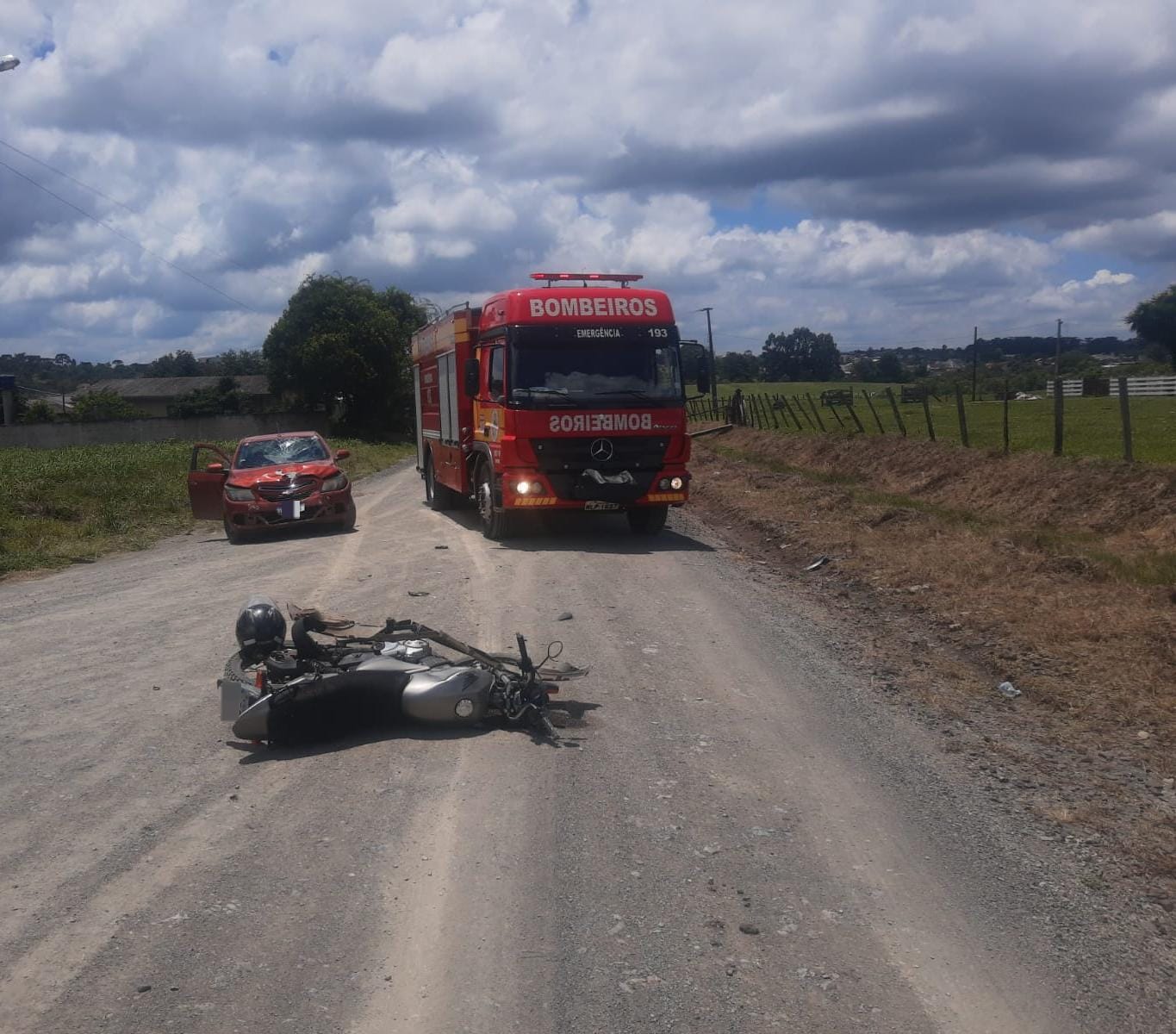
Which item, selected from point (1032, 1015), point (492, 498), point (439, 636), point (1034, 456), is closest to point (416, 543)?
point (492, 498)

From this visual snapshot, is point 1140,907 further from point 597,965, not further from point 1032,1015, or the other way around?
point 597,965

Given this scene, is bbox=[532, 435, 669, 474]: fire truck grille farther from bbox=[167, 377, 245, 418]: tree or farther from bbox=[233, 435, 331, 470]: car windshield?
bbox=[167, 377, 245, 418]: tree

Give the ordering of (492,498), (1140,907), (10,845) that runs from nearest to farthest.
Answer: (1140,907) < (10,845) < (492,498)

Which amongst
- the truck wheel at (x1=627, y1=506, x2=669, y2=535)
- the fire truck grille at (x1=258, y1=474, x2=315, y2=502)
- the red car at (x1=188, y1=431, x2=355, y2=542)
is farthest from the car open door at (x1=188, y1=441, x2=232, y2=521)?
the truck wheel at (x1=627, y1=506, x2=669, y2=535)

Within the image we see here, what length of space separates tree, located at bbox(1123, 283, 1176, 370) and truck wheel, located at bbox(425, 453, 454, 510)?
72.1 meters

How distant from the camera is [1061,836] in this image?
5.23m

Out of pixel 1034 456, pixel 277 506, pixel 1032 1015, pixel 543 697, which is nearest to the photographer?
pixel 1032 1015

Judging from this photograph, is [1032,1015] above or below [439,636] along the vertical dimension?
below

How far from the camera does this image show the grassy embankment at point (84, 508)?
55.1ft

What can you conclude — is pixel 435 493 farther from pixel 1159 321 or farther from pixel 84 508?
pixel 1159 321

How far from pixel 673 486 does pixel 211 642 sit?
724 cm

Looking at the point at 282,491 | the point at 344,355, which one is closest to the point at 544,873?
the point at 282,491

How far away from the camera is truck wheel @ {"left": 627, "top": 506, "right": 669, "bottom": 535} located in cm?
1555

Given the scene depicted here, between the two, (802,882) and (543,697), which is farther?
(543,697)
